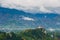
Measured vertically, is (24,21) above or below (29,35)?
above

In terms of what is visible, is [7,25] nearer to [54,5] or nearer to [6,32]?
[6,32]

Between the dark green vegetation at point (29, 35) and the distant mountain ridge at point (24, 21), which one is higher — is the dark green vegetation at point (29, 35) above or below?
below

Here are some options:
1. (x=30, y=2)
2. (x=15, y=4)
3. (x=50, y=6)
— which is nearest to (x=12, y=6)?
(x=15, y=4)

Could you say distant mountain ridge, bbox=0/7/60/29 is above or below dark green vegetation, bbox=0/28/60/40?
above

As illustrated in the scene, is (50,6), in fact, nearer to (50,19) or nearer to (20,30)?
(50,19)

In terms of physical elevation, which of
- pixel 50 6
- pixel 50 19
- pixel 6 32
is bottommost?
pixel 6 32

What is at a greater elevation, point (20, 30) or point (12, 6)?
point (12, 6)
